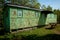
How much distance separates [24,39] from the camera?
12.5m

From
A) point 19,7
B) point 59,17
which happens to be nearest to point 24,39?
point 19,7

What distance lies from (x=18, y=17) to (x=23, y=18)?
1.19m

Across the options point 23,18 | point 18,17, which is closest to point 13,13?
point 18,17

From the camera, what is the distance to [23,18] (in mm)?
17750

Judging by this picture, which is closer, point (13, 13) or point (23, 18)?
point (13, 13)

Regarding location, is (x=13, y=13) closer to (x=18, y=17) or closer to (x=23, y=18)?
Answer: (x=18, y=17)

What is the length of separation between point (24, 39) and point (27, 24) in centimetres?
641

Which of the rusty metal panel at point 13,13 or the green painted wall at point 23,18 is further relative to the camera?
the green painted wall at point 23,18

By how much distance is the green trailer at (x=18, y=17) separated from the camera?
1562cm

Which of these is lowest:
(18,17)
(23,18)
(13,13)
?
(23,18)

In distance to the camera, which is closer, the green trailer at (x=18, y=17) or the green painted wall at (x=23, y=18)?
the green trailer at (x=18, y=17)

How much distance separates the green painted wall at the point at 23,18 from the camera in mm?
15875

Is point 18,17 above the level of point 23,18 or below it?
above

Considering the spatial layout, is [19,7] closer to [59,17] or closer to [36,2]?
[59,17]
